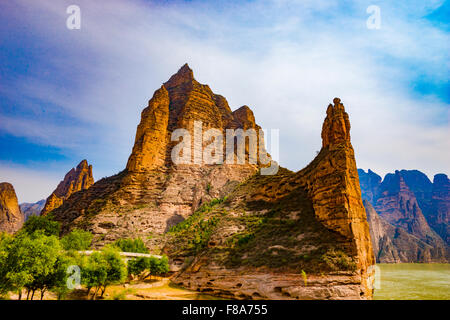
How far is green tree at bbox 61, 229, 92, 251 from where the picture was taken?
153 feet

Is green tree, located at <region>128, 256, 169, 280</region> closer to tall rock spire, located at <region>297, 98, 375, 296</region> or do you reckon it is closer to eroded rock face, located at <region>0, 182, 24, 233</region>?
tall rock spire, located at <region>297, 98, 375, 296</region>

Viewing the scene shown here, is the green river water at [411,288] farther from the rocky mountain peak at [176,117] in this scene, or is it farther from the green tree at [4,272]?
the rocky mountain peak at [176,117]

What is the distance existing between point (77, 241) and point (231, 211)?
103ft

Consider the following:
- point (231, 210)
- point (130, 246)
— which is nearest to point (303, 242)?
point (231, 210)

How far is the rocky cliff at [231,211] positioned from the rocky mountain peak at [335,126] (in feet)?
0.60

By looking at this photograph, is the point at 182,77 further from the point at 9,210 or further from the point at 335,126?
the point at 9,210

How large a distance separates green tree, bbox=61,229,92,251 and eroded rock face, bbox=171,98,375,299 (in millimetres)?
19198

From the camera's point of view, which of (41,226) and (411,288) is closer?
(411,288)

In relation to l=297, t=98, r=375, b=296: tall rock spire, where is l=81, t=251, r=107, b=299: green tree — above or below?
below

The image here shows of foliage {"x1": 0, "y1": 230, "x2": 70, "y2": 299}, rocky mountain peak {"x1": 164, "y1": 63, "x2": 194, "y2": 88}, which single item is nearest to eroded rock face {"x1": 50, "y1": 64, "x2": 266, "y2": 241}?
rocky mountain peak {"x1": 164, "y1": 63, "x2": 194, "y2": 88}

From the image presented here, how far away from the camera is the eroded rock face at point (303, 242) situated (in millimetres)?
28969

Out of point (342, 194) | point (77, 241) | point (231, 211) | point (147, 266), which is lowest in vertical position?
point (147, 266)

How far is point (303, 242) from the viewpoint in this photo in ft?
115

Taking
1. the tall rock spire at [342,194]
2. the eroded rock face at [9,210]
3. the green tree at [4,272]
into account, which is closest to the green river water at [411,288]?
the tall rock spire at [342,194]
